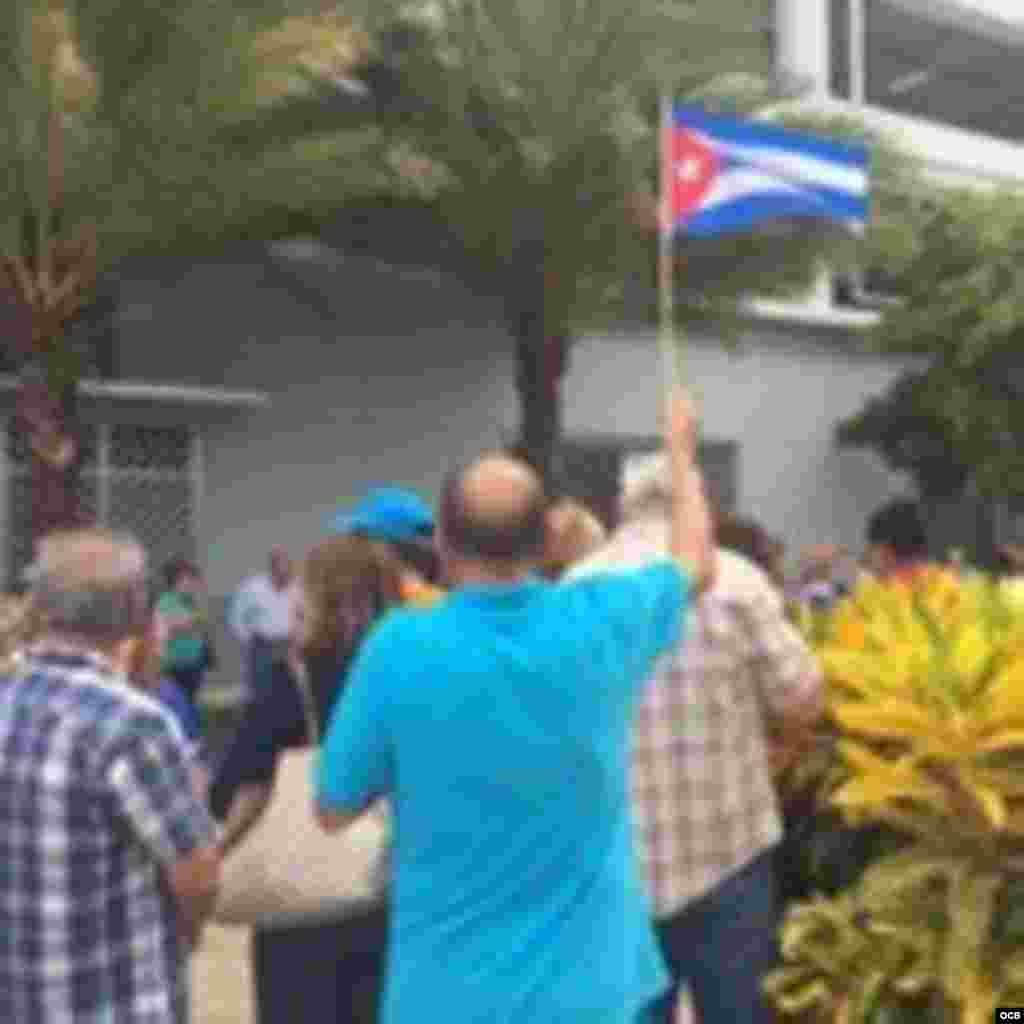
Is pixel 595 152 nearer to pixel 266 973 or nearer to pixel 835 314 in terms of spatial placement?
pixel 835 314

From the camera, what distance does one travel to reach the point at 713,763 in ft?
15.0

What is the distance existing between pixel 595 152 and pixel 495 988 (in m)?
14.0

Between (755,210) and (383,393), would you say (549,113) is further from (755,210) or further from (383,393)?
(755,210)

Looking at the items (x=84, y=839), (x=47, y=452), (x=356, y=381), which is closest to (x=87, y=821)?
(x=84, y=839)

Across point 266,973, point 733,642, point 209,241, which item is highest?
point 209,241

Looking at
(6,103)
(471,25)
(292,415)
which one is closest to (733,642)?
(6,103)

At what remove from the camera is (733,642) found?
4602 mm

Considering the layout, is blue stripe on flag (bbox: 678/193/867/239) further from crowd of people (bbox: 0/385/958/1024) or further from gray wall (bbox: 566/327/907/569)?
gray wall (bbox: 566/327/907/569)

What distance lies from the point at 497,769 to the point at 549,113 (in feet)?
44.6

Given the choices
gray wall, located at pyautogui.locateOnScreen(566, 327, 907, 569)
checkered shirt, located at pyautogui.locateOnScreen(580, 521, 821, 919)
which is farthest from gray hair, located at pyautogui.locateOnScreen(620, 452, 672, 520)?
gray wall, located at pyautogui.locateOnScreen(566, 327, 907, 569)

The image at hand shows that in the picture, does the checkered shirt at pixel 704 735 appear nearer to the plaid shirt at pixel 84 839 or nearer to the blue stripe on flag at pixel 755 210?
the plaid shirt at pixel 84 839

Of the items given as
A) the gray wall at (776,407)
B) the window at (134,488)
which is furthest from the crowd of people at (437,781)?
the gray wall at (776,407)

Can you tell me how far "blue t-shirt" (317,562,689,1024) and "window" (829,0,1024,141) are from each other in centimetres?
2364

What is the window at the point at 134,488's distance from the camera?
16.9 m
